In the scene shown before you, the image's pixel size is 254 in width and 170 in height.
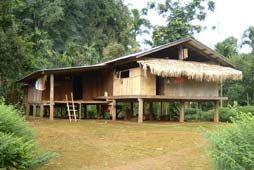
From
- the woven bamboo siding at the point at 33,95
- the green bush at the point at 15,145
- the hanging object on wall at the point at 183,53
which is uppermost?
the hanging object on wall at the point at 183,53

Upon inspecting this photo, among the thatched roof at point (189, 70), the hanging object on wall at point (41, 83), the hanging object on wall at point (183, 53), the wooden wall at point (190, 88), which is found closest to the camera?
the thatched roof at point (189, 70)

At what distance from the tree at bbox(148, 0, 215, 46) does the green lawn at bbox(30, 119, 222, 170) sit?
2238cm

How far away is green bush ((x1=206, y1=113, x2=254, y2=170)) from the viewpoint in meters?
5.21

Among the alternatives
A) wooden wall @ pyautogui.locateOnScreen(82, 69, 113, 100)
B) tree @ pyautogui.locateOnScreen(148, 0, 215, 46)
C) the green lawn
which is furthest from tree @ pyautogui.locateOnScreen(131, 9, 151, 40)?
the green lawn

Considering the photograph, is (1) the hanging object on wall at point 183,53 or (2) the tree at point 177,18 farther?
(2) the tree at point 177,18

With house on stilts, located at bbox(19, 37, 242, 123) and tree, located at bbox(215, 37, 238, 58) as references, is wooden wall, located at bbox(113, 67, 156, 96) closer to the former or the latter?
house on stilts, located at bbox(19, 37, 242, 123)

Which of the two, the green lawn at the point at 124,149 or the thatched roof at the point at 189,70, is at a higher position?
the thatched roof at the point at 189,70

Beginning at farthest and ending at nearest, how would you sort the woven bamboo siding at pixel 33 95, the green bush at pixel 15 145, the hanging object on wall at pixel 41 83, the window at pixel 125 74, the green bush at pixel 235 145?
the woven bamboo siding at pixel 33 95 < the hanging object on wall at pixel 41 83 < the window at pixel 125 74 < the green bush at pixel 15 145 < the green bush at pixel 235 145

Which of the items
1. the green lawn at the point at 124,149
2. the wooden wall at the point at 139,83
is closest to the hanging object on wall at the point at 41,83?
the wooden wall at the point at 139,83

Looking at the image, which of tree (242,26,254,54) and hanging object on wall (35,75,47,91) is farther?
tree (242,26,254,54)

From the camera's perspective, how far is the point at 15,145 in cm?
750

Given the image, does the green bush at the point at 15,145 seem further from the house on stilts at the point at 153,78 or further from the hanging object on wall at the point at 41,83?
the hanging object on wall at the point at 41,83

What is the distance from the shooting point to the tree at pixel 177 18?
3584 cm

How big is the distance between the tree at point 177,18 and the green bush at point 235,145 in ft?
98.8
